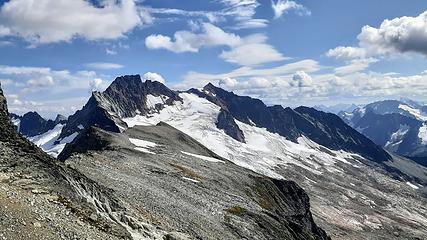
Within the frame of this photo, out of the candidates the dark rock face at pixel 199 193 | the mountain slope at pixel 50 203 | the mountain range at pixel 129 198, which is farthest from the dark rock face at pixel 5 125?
the dark rock face at pixel 199 193

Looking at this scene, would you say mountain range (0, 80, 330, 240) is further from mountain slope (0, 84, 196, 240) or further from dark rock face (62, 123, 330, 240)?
dark rock face (62, 123, 330, 240)

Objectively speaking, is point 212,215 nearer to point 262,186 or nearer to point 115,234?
point 115,234

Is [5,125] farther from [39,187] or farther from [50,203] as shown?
[50,203]

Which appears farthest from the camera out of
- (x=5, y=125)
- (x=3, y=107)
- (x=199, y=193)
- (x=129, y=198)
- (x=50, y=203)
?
(x=199, y=193)

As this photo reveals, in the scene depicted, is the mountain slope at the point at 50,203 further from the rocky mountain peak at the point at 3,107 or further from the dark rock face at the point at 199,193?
the dark rock face at the point at 199,193

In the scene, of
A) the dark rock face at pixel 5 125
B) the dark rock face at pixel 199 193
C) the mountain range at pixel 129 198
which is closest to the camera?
the mountain range at pixel 129 198

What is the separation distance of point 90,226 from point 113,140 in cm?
8437

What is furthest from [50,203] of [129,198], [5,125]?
[129,198]

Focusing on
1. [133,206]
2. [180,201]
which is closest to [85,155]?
[180,201]

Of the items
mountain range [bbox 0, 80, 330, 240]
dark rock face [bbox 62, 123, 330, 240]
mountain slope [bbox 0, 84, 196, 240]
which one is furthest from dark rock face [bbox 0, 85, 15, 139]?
dark rock face [bbox 62, 123, 330, 240]

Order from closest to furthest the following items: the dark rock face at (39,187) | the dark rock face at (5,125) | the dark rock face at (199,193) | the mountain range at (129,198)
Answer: the dark rock face at (39,187)
the mountain range at (129,198)
the dark rock face at (5,125)
the dark rock face at (199,193)

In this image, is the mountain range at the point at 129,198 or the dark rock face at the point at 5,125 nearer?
the mountain range at the point at 129,198

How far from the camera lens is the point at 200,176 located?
93125 millimetres

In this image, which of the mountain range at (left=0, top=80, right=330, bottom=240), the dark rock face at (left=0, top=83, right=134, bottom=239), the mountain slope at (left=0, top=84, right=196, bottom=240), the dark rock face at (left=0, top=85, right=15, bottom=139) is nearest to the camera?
the mountain slope at (left=0, top=84, right=196, bottom=240)
